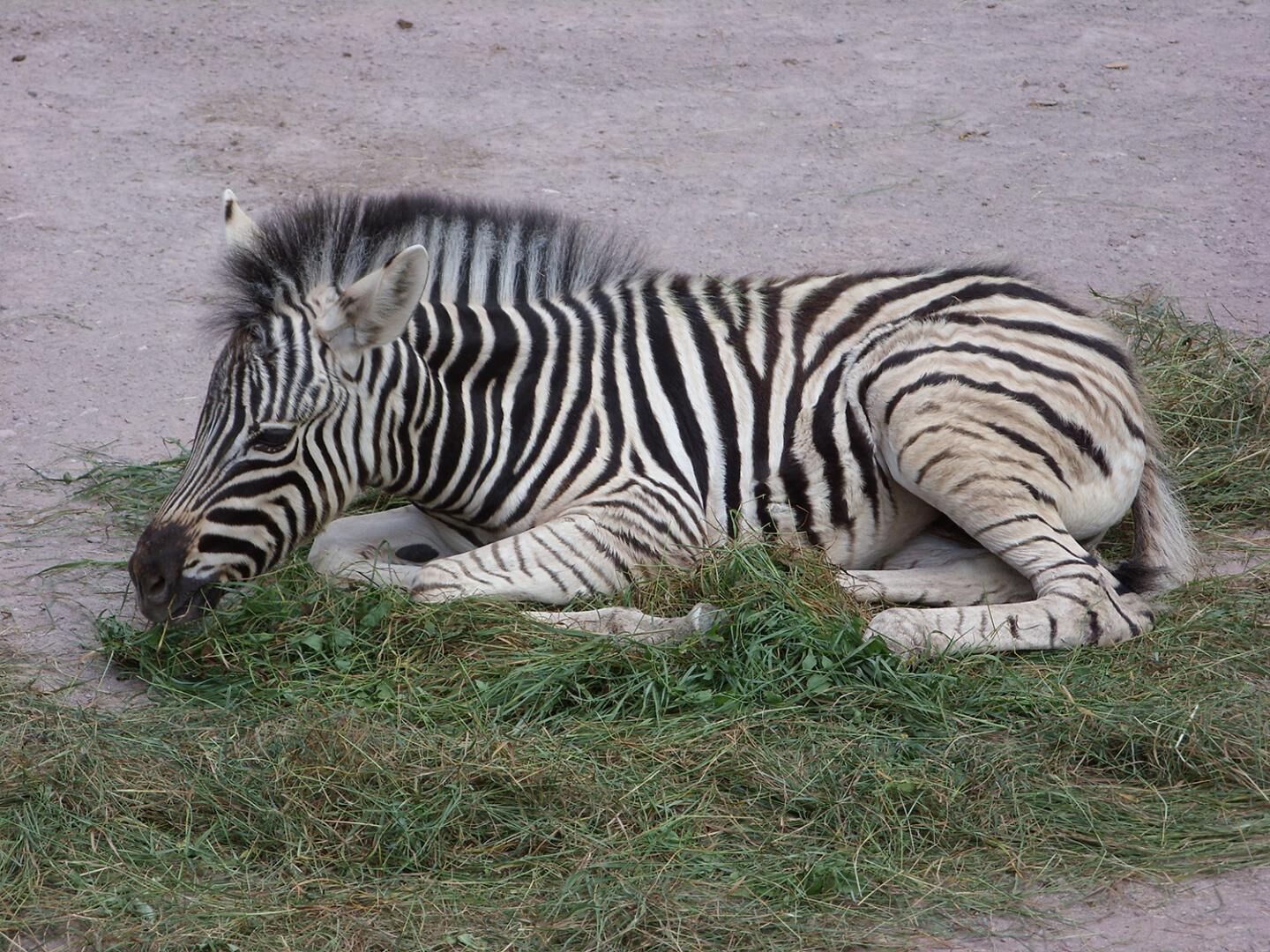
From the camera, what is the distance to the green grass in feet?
13.4

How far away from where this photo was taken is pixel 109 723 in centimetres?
489

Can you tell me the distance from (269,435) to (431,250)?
3.56ft

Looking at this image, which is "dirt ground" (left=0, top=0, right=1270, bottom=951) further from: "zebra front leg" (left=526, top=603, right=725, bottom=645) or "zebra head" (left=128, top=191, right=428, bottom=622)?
"zebra front leg" (left=526, top=603, right=725, bottom=645)

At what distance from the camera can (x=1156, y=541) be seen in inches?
234

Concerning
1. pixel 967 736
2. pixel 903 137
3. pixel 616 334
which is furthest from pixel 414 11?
pixel 967 736

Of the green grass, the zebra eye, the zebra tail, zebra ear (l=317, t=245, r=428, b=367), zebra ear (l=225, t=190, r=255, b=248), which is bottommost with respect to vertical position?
the green grass

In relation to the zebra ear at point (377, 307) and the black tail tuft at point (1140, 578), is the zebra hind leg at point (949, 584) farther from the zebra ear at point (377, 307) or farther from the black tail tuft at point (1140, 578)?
the zebra ear at point (377, 307)

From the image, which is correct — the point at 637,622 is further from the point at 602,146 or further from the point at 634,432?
the point at 602,146

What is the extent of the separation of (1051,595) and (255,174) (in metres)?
6.30

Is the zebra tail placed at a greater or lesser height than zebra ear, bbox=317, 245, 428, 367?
lesser

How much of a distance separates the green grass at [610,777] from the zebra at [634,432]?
221 millimetres

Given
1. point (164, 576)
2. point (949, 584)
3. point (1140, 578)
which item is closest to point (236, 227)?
point (164, 576)

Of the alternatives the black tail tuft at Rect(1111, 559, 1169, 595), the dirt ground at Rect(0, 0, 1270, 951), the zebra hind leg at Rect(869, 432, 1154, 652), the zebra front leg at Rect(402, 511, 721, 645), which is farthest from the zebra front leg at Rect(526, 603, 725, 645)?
the dirt ground at Rect(0, 0, 1270, 951)

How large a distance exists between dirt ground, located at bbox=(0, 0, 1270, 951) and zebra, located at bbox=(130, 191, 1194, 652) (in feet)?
3.83
